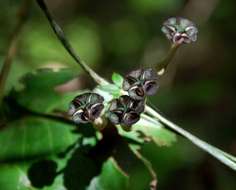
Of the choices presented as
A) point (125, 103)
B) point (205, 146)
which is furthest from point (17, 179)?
point (205, 146)

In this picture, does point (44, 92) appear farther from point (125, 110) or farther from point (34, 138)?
point (125, 110)

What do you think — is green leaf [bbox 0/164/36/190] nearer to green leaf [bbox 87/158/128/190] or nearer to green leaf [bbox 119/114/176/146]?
green leaf [bbox 87/158/128/190]

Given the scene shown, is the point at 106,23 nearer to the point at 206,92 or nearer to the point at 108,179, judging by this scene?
the point at 206,92

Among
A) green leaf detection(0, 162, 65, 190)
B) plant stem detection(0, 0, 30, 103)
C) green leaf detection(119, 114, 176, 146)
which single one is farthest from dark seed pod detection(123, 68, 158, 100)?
plant stem detection(0, 0, 30, 103)

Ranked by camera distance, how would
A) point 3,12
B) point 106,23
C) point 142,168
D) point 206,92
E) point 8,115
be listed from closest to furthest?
Result: 1. point 8,115
2. point 142,168
3. point 3,12
4. point 206,92
5. point 106,23

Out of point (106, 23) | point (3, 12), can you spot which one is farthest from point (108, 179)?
point (106, 23)
